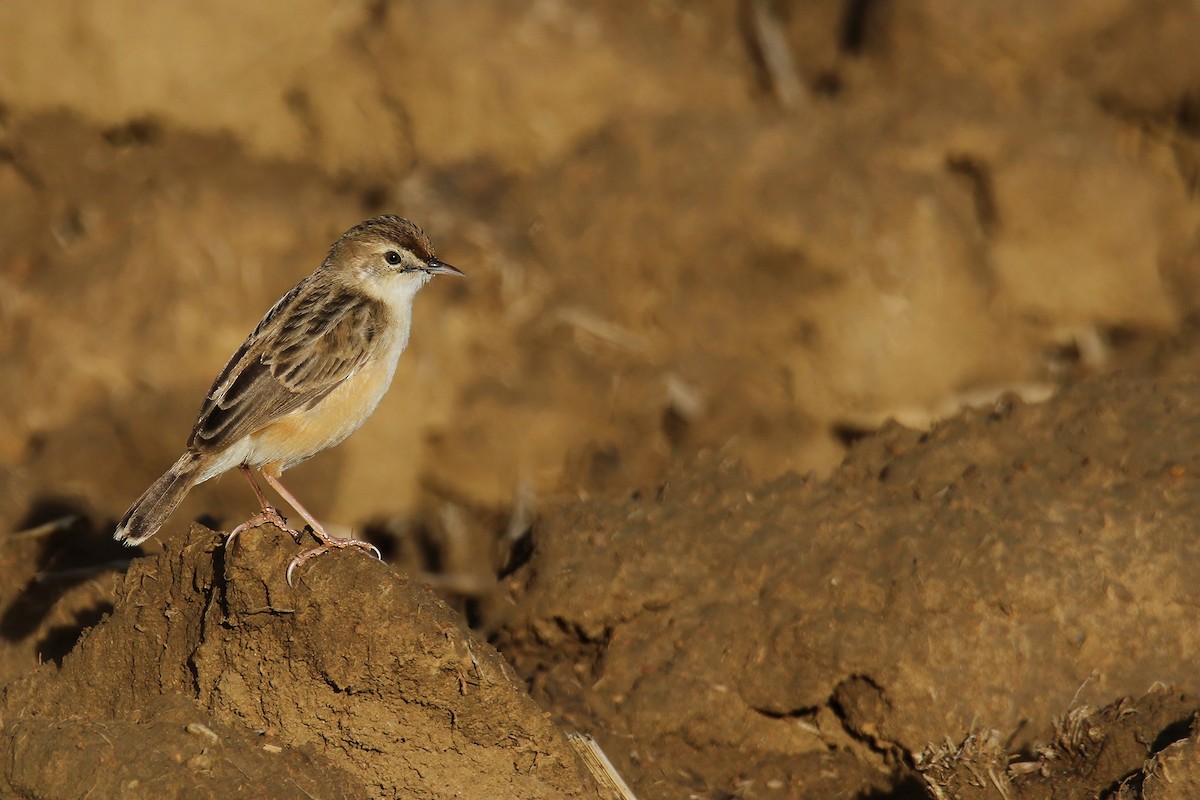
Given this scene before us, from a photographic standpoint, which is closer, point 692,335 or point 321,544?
point 321,544

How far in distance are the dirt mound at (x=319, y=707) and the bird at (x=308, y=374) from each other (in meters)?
0.91

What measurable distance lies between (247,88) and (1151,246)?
8143 mm

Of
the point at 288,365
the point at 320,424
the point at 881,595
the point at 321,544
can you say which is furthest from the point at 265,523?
the point at 881,595

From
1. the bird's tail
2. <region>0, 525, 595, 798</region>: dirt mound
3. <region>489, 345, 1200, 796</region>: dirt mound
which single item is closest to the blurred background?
<region>489, 345, 1200, 796</region>: dirt mound

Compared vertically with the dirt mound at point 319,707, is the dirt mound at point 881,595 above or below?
below

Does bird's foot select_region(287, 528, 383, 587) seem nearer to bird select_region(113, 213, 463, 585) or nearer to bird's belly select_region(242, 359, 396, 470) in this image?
bird select_region(113, 213, 463, 585)

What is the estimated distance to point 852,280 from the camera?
11844 millimetres

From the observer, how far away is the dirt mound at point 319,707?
5672mm

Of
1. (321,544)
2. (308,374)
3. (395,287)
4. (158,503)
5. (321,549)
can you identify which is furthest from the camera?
(395,287)

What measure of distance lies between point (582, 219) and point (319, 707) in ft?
24.0

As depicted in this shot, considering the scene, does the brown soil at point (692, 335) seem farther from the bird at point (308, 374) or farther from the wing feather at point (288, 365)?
the wing feather at point (288, 365)

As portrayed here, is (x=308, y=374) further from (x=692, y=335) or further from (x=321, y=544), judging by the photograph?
(x=692, y=335)

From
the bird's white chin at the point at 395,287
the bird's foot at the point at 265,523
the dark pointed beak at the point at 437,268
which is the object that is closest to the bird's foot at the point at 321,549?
the bird's foot at the point at 265,523

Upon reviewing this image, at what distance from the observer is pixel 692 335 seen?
12312 millimetres
